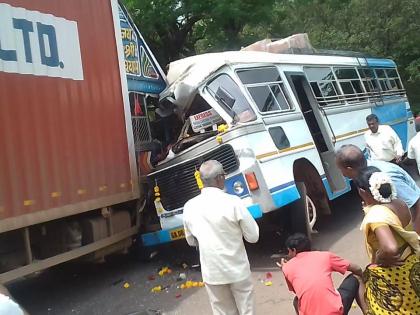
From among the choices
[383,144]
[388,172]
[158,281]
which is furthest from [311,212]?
[388,172]

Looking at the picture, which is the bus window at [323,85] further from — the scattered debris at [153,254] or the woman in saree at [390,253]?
the woman in saree at [390,253]

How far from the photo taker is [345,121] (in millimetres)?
Result: 9281

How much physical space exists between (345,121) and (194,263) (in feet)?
12.7

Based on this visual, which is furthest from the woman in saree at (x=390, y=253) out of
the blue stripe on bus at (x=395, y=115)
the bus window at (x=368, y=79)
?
the bus window at (x=368, y=79)

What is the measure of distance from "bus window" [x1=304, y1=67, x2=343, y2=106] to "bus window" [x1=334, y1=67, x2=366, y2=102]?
0.35 meters

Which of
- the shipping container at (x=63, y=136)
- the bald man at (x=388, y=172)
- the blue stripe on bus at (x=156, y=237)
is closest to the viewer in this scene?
the bald man at (x=388, y=172)

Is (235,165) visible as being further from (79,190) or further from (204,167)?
(204,167)

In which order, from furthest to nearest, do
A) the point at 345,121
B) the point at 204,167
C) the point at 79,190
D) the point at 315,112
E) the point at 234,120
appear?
1. the point at 345,121
2. the point at 315,112
3. the point at 234,120
4. the point at 79,190
5. the point at 204,167

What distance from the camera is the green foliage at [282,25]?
1800cm

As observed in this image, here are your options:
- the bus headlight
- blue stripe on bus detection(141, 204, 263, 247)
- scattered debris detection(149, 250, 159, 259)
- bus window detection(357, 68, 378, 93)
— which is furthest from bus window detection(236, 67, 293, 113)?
bus window detection(357, 68, 378, 93)

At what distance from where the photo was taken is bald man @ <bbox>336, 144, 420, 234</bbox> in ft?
10.9

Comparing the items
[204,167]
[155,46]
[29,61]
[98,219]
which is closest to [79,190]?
[98,219]

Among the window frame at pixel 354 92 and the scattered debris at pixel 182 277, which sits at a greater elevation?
the window frame at pixel 354 92

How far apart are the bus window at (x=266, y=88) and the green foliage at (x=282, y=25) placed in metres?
10.4
